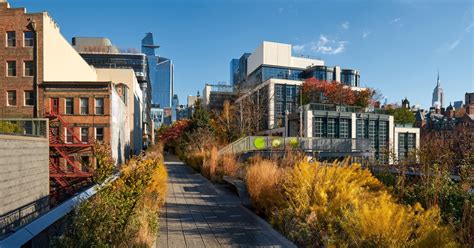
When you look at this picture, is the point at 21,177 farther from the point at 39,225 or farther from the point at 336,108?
the point at 336,108

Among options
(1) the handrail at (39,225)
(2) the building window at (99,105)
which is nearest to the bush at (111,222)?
(1) the handrail at (39,225)

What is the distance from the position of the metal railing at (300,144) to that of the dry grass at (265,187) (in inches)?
506

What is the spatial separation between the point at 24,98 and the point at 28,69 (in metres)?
2.32

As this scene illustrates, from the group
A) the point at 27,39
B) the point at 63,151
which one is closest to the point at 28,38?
the point at 27,39

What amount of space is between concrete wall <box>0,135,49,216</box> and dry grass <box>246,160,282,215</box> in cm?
1102

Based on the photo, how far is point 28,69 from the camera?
26953mm

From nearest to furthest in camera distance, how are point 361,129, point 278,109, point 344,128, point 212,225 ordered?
point 212,225 < point 344,128 < point 361,129 < point 278,109

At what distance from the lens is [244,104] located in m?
41.1

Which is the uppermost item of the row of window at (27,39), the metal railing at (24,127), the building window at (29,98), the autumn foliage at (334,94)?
the row of window at (27,39)

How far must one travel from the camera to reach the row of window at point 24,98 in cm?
2703

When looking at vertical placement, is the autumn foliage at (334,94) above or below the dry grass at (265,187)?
above

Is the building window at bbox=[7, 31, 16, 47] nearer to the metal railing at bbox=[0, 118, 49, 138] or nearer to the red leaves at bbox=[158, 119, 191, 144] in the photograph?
the metal railing at bbox=[0, 118, 49, 138]

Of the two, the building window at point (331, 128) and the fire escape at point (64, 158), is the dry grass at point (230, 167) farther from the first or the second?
the building window at point (331, 128)

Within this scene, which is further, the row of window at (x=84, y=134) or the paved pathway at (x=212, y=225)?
the row of window at (x=84, y=134)
